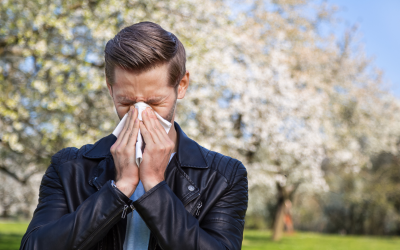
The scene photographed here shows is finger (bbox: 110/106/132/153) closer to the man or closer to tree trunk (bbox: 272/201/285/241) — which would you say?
the man

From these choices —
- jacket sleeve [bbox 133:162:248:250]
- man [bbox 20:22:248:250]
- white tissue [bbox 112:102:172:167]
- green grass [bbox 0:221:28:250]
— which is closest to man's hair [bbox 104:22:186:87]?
man [bbox 20:22:248:250]

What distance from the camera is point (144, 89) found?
1866mm

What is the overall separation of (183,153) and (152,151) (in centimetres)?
37

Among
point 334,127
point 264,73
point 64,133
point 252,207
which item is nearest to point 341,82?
point 334,127

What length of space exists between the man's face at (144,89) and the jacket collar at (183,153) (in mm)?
248

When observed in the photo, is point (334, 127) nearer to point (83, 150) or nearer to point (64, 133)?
point (64, 133)

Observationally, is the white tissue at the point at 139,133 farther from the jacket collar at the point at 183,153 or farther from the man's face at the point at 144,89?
the jacket collar at the point at 183,153

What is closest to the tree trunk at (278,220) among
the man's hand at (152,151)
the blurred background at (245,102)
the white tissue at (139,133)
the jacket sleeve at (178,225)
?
the blurred background at (245,102)

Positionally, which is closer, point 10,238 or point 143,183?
point 143,183

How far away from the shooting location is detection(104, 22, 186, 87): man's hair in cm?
183

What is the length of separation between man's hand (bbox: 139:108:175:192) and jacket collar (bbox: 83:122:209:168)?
11.0 inches

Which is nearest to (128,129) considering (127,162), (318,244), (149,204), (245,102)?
(127,162)

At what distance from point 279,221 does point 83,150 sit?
20073 millimetres

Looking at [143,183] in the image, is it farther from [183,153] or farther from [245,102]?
[245,102]
